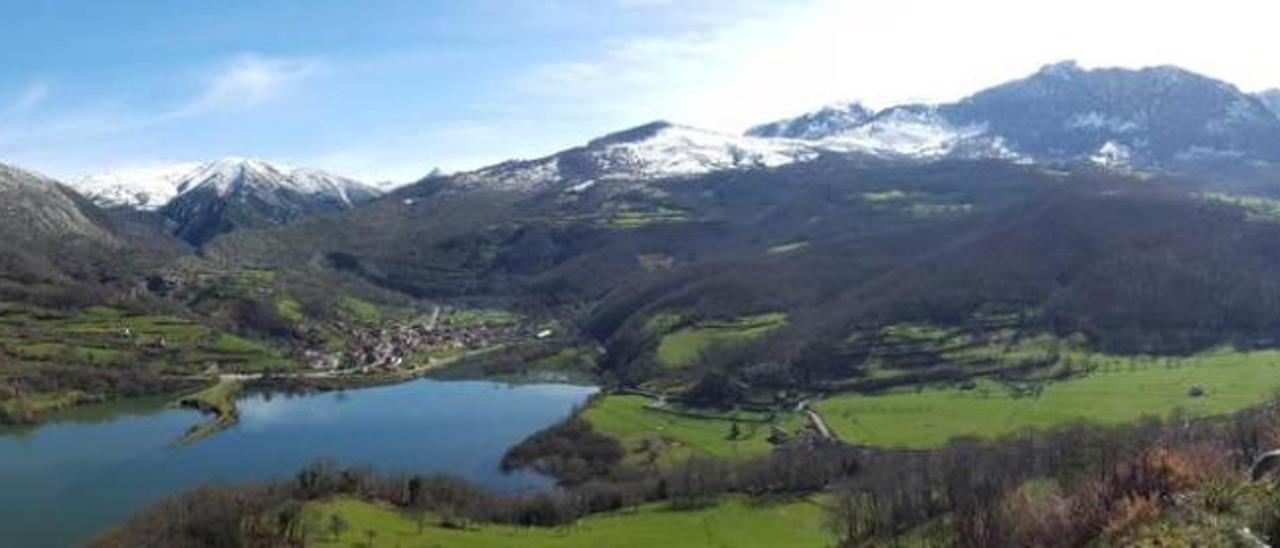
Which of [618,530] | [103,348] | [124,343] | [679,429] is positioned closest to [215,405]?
[103,348]

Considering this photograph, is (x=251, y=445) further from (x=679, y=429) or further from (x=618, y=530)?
(x=618, y=530)

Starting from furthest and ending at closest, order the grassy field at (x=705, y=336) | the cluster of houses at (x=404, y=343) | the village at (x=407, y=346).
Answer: the cluster of houses at (x=404, y=343) < the village at (x=407, y=346) < the grassy field at (x=705, y=336)

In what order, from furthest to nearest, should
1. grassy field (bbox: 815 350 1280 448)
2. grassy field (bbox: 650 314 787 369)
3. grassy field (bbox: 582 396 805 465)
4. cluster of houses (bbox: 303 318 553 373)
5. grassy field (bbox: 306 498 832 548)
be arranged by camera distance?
cluster of houses (bbox: 303 318 553 373), grassy field (bbox: 650 314 787 369), grassy field (bbox: 582 396 805 465), grassy field (bbox: 815 350 1280 448), grassy field (bbox: 306 498 832 548)

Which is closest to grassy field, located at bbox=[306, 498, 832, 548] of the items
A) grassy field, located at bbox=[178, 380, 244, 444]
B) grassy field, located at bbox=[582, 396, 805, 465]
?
grassy field, located at bbox=[582, 396, 805, 465]

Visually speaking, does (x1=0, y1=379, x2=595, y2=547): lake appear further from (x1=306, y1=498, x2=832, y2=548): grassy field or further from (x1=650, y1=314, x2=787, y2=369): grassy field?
(x1=306, y1=498, x2=832, y2=548): grassy field

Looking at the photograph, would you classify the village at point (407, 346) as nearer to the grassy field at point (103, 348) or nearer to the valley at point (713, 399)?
the valley at point (713, 399)

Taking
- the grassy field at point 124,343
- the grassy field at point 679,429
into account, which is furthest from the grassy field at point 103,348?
the grassy field at point 679,429

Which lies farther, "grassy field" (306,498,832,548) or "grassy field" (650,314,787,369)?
"grassy field" (650,314,787,369)
